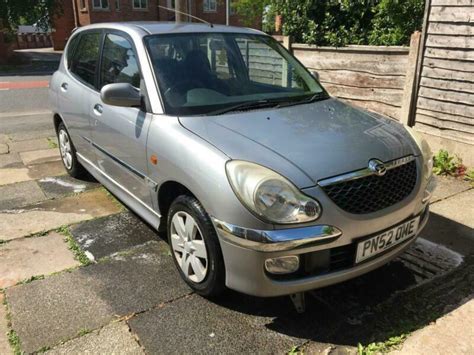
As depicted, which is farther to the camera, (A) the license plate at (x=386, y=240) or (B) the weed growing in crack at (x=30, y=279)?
(B) the weed growing in crack at (x=30, y=279)

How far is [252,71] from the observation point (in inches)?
147

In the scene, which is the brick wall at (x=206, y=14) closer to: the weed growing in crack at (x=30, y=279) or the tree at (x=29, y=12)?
the tree at (x=29, y=12)

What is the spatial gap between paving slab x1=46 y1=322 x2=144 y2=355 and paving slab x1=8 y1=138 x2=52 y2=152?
4.59m

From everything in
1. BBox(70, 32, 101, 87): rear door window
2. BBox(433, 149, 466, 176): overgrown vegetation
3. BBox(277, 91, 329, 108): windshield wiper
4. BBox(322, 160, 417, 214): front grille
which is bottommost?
BBox(433, 149, 466, 176): overgrown vegetation

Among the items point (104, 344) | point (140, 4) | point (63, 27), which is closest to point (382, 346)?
point (104, 344)

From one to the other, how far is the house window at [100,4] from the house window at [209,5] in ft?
25.2

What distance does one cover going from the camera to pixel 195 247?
2.74 meters

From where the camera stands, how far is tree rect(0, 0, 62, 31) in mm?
23391

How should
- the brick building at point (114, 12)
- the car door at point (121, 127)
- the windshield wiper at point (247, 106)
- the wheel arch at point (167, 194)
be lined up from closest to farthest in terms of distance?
the wheel arch at point (167, 194) < the windshield wiper at point (247, 106) < the car door at point (121, 127) < the brick building at point (114, 12)

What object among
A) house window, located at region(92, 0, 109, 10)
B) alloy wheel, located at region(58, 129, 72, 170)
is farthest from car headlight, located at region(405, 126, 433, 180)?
house window, located at region(92, 0, 109, 10)

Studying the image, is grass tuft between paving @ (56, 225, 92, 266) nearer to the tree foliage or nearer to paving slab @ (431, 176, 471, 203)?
paving slab @ (431, 176, 471, 203)

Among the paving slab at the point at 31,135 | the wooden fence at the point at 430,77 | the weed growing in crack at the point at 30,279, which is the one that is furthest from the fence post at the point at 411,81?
the paving slab at the point at 31,135

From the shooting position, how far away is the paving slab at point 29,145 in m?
6.41

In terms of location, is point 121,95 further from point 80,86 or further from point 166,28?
point 80,86
